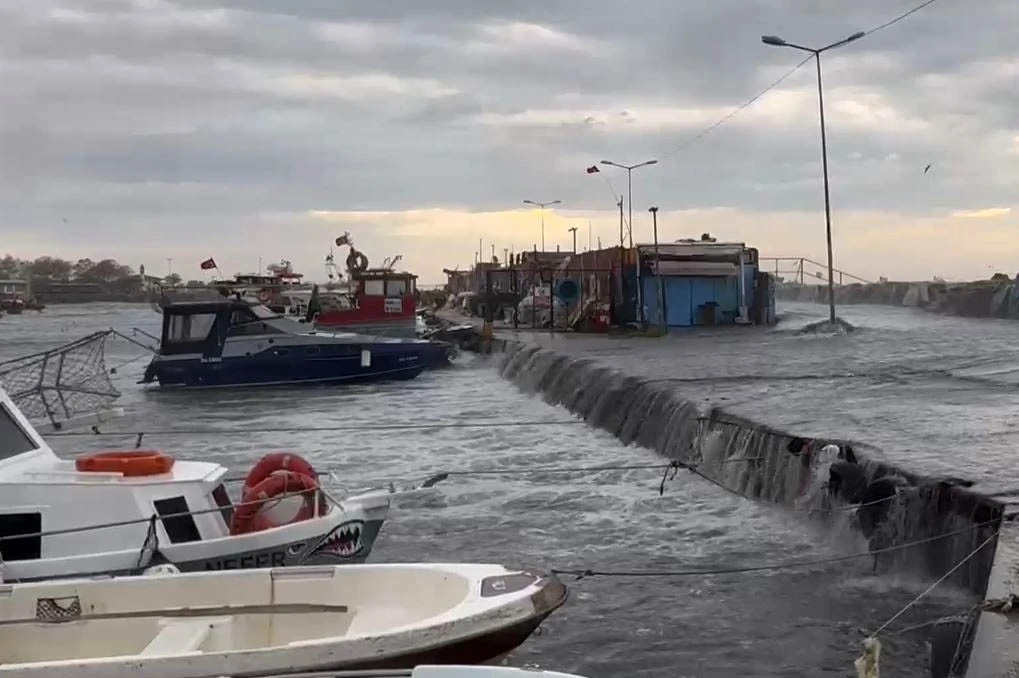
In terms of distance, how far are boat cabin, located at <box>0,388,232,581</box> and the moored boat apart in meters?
1.46

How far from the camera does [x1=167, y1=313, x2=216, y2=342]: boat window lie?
Answer: 108 feet

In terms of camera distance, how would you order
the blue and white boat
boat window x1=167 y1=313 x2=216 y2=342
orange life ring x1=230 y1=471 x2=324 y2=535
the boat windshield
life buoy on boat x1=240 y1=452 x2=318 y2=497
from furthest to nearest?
1. the boat windshield
2. boat window x1=167 y1=313 x2=216 y2=342
3. the blue and white boat
4. life buoy on boat x1=240 y1=452 x2=318 y2=497
5. orange life ring x1=230 y1=471 x2=324 y2=535

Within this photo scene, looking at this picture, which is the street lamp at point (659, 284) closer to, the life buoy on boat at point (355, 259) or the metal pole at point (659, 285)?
the metal pole at point (659, 285)

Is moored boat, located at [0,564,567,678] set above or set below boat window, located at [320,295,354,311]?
below

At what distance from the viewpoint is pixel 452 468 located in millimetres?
18625

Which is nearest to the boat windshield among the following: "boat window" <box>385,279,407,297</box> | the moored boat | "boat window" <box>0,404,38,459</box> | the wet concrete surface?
the wet concrete surface

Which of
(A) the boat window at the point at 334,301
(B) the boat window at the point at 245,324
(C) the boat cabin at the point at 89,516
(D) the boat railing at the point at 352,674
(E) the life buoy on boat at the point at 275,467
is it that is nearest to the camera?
(D) the boat railing at the point at 352,674

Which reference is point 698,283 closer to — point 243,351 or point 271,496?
point 243,351

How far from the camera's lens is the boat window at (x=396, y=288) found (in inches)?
1940

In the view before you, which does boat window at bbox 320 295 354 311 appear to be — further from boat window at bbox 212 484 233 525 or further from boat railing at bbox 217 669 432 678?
boat railing at bbox 217 669 432 678

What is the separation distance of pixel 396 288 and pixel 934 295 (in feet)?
99.3

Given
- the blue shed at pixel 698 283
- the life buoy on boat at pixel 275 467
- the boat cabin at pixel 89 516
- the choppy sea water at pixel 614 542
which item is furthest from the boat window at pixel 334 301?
the boat cabin at pixel 89 516

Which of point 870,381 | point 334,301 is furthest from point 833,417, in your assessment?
point 334,301

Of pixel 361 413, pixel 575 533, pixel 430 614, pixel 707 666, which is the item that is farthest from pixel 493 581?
pixel 361 413
